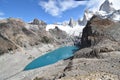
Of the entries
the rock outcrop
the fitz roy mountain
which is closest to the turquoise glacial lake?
the fitz roy mountain

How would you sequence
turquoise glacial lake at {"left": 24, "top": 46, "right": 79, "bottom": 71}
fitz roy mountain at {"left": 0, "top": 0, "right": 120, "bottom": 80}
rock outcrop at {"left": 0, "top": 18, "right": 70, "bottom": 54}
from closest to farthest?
fitz roy mountain at {"left": 0, "top": 0, "right": 120, "bottom": 80} → turquoise glacial lake at {"left": 24, "top": 46, "right": 79, "bottom": 71} → rock outcrop at {"left": 0, "top": 18, "right": 70, "bottom": 54}

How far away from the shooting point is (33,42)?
19262cm

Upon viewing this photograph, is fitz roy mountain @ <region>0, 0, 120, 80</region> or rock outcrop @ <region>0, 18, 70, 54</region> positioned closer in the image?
fitz roy mountain @ <region>0, 0, 120, 80</region>

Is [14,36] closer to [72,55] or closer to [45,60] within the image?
[45,60]

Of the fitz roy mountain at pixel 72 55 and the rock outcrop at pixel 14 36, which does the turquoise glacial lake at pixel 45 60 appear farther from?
the rock outcrop at pixel 14 36

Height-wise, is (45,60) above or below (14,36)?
below

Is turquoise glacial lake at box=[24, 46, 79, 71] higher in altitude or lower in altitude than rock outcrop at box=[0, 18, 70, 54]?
lower

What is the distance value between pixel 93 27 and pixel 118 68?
86.3 metres

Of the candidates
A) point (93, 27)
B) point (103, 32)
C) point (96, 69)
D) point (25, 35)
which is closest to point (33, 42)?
point (25, 35)

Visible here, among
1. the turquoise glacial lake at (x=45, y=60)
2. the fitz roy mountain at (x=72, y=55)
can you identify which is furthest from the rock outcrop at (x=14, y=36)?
the turquoise glacial lake at (x=45, y=60)

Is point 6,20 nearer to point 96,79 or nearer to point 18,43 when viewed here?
point 18,43

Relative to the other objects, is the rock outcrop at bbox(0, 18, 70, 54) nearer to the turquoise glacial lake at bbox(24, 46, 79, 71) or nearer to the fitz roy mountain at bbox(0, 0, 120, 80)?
the fitz roy mountain at bbox(0, 0, 120, 80)

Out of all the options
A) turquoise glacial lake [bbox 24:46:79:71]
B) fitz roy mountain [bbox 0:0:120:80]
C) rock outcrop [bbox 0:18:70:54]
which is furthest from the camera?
rock outcrop [bbox 0:18:70:54]

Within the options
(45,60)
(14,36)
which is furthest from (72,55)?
(14,36)
